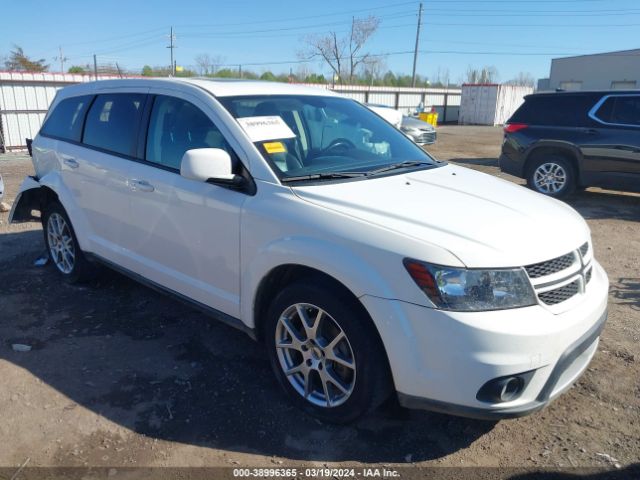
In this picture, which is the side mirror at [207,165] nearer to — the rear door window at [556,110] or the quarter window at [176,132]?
the quarter window at [176,132]

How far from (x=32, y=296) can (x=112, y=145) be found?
5.44ft

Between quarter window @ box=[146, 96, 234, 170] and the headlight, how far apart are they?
148 cm

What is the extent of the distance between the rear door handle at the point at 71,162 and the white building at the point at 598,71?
41855mm

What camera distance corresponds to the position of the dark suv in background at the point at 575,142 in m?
8.11

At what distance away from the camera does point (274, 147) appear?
319 centimetres

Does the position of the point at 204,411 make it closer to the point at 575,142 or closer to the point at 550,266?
the point at 550,266

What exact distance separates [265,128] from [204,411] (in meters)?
1.73

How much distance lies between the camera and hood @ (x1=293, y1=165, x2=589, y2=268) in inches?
97.0

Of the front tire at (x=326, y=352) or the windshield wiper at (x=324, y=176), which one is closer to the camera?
the front tire at (x=326, y=352)

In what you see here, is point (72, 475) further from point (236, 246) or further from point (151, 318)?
point (151, 318)

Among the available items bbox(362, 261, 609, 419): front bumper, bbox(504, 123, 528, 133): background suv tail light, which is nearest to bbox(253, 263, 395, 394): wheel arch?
bbox(362, 261, 609, 419): front bumper

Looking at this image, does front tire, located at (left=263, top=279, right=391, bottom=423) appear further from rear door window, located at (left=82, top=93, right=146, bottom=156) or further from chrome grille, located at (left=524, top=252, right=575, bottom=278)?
rear door window, located at (left=82, top=93, right=146, bottom=156)

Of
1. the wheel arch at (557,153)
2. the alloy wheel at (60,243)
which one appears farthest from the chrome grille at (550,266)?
the wheel arch at (557,153)

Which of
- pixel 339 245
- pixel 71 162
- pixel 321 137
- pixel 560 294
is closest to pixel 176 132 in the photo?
pixel 321 137
